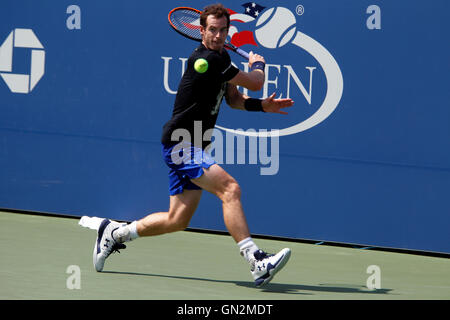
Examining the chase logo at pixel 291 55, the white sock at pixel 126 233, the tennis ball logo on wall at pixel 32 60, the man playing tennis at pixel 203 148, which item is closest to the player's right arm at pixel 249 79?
the man playing tennis at pixel 203 148

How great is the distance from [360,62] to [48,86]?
2.51 m

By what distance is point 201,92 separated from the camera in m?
4.71

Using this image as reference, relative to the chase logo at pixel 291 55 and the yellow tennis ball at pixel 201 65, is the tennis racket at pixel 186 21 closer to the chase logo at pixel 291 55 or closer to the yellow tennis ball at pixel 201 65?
the yellow tennis ball at pixel 201 65

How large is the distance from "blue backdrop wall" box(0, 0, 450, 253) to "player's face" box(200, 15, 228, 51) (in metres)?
1.55

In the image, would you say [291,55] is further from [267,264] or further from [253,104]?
[267,264]

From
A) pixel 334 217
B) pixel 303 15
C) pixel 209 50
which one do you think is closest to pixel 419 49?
pixel 303 15

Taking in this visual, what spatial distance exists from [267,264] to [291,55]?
2185 millimetres

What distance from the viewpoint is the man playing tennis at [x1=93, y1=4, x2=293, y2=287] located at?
459cm

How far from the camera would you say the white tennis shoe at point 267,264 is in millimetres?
4473

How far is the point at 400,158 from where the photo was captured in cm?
602

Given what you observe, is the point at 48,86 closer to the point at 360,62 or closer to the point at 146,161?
the point at 146,161

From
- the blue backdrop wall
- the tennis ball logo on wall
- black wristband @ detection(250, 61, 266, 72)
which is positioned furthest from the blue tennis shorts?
the tennis ball logo on wall

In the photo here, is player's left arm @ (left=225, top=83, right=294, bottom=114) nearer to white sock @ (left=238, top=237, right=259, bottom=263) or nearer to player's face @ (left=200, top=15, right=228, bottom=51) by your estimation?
player's face @ (left=200, top=15, right=228, bottom=51)

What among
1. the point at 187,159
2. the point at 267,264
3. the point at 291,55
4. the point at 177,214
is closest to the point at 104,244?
the point at 177,214
